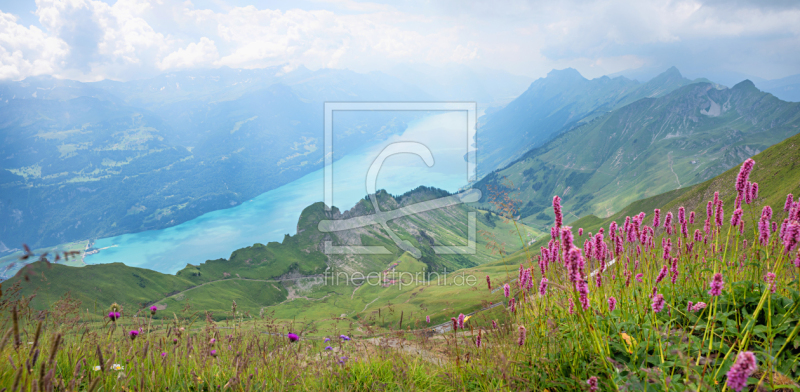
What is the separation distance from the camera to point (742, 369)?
2314 millimetres

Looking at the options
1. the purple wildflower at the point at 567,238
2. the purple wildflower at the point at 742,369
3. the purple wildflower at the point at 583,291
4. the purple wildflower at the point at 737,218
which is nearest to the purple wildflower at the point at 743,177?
the purple wildflower at the point at 737,218

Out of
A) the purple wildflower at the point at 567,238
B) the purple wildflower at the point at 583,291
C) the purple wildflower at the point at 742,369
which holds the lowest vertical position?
the purple wildflower at the point at 742,369

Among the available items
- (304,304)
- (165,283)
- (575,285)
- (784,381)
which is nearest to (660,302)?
(784,381)

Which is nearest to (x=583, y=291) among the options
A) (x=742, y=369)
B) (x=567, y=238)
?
(x=567, y=238)

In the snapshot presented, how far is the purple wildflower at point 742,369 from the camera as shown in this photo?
2.24m

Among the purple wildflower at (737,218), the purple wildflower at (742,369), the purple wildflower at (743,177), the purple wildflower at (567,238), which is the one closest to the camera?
the purple wildflower at (742,369)

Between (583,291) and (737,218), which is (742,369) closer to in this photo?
(583,291)

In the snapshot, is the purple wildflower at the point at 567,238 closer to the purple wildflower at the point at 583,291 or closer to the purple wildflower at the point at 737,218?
the purple wildflower at the point at 583,291

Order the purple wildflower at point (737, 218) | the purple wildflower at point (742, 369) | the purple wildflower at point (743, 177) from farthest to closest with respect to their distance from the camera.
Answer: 1. the purple wildflower at point (737, 218)
2. the purple wildflower at point (743, 177)
3. the purple wildflower at point (742, 369)

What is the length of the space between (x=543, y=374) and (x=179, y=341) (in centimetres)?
552

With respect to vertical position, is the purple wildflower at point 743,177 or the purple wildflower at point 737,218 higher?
the purple wildflower at point 743,177

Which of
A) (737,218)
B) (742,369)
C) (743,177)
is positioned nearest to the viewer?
(742,369)

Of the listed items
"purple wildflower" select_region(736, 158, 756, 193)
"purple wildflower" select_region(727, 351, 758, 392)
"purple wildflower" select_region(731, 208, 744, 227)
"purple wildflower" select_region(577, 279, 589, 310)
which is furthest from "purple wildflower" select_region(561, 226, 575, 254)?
"purple wildflower" select_region(731, 208, 744, 227)

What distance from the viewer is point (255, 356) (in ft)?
19.4
